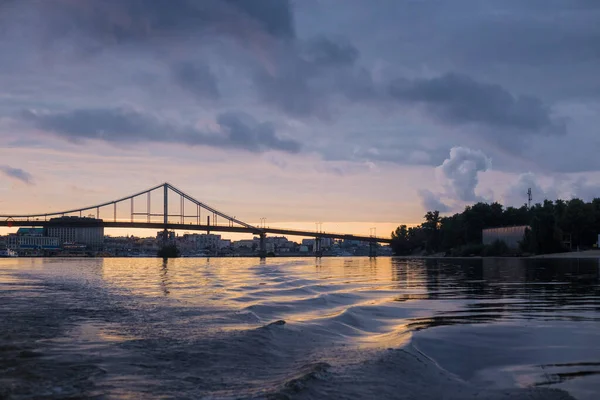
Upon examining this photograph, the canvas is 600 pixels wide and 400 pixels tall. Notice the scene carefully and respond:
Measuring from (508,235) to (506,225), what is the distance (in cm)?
2364

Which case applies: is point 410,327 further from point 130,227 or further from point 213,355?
point 130,227

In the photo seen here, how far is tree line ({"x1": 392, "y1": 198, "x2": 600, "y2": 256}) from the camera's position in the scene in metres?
83.5

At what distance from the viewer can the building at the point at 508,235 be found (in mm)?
97750

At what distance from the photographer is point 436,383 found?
20.0ft

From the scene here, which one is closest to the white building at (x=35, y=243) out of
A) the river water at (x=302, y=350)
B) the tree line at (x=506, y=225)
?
the tree line at (x=506, y=225)

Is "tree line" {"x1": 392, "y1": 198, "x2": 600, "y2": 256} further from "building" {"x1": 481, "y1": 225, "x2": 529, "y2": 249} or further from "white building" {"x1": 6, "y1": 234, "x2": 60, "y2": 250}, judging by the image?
"white building" {"x1": 6, "y1": 234, "x2": 60, "y2": 250}

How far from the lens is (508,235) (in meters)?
103

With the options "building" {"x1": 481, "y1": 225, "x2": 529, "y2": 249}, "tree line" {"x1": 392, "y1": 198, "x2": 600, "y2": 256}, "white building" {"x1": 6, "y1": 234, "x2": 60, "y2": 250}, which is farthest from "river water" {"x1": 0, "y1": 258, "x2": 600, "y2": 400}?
"white building" {"x1": 6, "y1": 234, "x2": 60, "y2": 250}

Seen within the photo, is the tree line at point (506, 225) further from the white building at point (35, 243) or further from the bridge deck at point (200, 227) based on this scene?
the white building at point (35, 243)

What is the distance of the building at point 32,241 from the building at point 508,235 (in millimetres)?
115249

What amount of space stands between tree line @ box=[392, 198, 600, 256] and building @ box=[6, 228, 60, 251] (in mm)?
98076

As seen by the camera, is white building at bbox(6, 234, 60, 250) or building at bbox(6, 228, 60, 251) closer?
white building at bbox(6, 234, 60, 250)

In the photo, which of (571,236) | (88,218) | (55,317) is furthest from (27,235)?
(55,317)

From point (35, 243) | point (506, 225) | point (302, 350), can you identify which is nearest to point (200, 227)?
point (506, 225)
